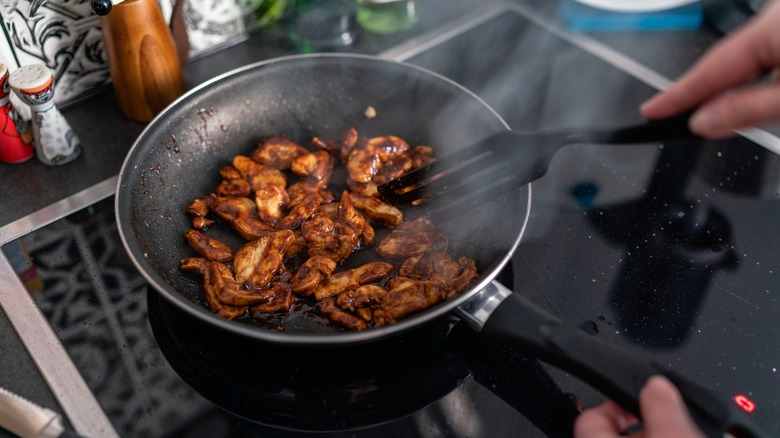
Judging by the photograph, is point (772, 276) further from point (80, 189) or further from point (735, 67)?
point (80, 189)

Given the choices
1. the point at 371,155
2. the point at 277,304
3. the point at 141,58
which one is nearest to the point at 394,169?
the point at 371,155

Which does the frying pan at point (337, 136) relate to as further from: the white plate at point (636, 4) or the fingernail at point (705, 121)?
the white plate at point (636, 4)

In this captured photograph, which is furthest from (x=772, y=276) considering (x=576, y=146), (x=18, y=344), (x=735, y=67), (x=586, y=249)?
(x=18, y=344)

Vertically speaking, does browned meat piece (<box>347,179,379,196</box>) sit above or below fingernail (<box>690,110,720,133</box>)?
below

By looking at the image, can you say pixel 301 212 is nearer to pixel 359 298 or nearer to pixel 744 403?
pixel 359 298

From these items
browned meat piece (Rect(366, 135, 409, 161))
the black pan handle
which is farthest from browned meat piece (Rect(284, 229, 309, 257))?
the black pan handle

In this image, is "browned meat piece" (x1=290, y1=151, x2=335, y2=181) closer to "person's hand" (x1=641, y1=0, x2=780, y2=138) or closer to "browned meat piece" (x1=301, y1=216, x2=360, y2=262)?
"browned meat piece" (x1=301, y1=216, x2=360, y2=262)
